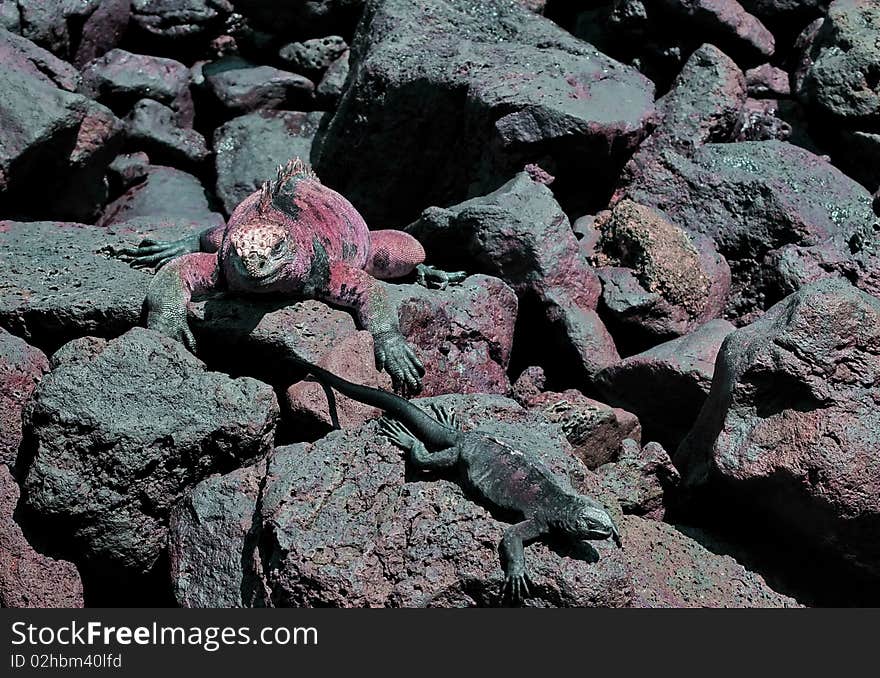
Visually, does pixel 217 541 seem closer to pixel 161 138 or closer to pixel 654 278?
pixel 654 278

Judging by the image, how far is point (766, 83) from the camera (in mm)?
8477

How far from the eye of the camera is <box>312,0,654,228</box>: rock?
23.1ft

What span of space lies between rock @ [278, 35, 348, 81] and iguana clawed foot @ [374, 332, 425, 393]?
4221mm

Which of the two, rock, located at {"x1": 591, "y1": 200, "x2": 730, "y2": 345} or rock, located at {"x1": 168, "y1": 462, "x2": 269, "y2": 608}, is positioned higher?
rock, located at {"x1": 591, "y1": 200, "x2": 730, "y2": 345}

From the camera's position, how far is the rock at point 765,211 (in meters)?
6.84

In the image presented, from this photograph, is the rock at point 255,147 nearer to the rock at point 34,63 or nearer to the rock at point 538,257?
the rock at point 34,63

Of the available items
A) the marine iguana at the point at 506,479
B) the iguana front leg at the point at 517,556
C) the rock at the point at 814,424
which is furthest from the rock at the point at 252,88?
the iguana front leg at the point at 517,556

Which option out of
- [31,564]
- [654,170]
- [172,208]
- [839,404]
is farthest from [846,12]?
[31,564]

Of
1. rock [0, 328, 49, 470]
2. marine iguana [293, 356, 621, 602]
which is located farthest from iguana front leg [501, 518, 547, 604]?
rock [0, 328, 49, 470]

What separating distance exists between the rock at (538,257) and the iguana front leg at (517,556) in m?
2.12

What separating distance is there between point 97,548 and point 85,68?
16.4 feet

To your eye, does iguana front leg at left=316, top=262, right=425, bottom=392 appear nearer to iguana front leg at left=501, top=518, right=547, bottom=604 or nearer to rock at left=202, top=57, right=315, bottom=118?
iguana front leg at left=501, top=518, right=547, bottom=604

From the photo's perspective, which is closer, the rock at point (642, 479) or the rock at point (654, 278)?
the rock at point (642, 479)

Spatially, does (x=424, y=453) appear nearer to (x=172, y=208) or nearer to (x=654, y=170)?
(x=654, y=170)
